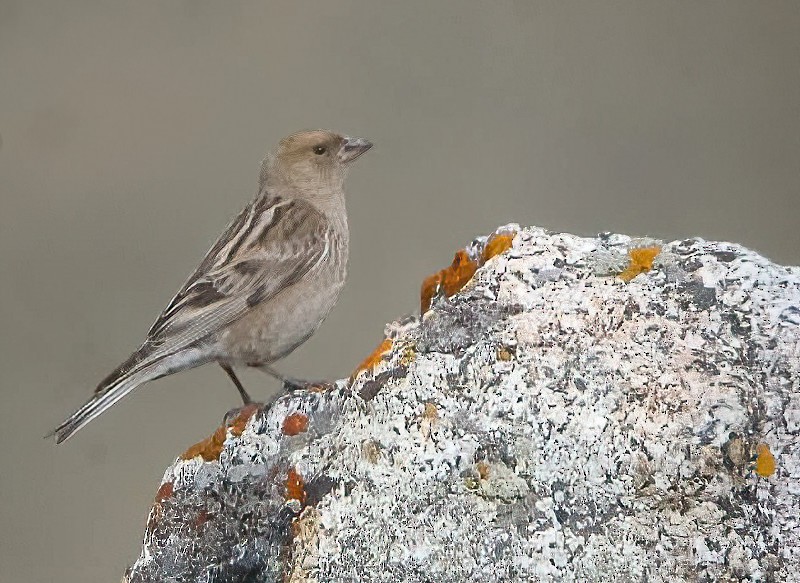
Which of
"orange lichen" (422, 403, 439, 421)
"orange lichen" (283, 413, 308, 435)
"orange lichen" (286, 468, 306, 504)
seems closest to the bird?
"orange lichen" (283, 413, 308, 435)

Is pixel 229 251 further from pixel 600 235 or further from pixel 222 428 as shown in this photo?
pixel 600 235

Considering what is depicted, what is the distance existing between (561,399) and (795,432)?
0.50 metres

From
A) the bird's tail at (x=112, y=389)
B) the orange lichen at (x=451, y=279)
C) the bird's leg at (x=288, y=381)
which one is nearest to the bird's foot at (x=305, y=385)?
the bird's leg at (x=288, y=381)

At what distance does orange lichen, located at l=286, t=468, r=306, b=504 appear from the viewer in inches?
94.3

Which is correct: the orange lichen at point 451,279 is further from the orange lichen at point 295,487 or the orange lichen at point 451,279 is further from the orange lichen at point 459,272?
the orange lichen at point 295,487

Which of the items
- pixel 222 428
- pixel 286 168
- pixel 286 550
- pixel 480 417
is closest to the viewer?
pixel 480 417

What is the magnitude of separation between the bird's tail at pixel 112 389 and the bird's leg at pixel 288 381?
39 cm

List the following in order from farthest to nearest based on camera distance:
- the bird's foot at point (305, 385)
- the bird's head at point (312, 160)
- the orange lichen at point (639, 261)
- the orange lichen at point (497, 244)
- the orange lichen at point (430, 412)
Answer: the bird's head at point (312, 160), the bird's foot at point (305, 385), the orange lichen at point (497, 244), the orange lichen at point (639, 261), the orange lichen at point (430, 412)

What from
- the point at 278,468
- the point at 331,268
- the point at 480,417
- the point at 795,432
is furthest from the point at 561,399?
the point at 331,268

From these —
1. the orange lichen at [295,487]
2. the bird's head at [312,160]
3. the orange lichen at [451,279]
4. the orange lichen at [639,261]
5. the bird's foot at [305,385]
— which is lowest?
the orange lichen at [295,487]

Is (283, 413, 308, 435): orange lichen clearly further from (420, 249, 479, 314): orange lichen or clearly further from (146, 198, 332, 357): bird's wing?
(146, 198, 332, 357): bird's wing

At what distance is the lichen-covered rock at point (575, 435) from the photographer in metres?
2.07

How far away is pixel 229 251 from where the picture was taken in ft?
12.1

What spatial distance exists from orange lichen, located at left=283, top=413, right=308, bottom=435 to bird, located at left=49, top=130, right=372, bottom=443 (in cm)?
61
